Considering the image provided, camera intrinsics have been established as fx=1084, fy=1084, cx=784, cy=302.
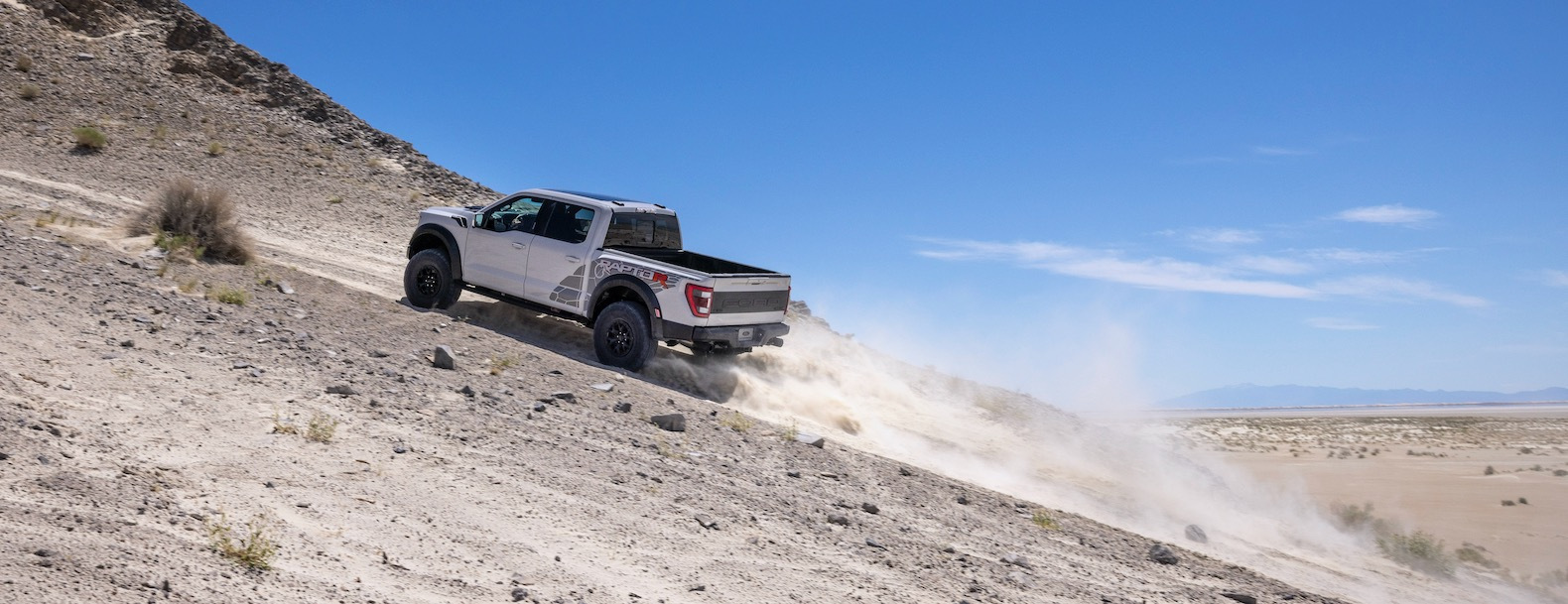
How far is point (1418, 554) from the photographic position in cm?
1222

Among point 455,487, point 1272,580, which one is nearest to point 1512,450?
point 1272,580

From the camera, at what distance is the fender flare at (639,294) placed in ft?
40.9

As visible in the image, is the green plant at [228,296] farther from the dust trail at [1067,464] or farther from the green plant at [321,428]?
the dust trail at [1067,464]

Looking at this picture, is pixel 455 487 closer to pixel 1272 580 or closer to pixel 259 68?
pixel 1272 580

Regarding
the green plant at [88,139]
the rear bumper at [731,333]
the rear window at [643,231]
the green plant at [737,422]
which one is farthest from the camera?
the green plant at [88,139]

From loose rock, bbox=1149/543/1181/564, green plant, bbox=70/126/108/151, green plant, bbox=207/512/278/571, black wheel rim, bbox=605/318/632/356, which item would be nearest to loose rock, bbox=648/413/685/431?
black wheel rim, bbox=605/318/632/356

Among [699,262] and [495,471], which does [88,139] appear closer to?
[699,262]

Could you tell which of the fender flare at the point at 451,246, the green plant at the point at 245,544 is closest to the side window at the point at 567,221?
the fender flare at the point at 451,246

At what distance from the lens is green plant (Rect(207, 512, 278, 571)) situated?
552 cm

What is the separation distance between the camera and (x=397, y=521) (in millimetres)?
6570

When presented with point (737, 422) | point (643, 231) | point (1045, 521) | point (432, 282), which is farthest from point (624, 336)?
point (1045, 521)

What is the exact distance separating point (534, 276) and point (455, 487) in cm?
642

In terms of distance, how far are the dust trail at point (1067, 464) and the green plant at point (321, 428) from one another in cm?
494

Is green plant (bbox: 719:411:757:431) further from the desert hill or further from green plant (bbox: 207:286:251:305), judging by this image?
green plant (bbox: 207:286:251:305)
